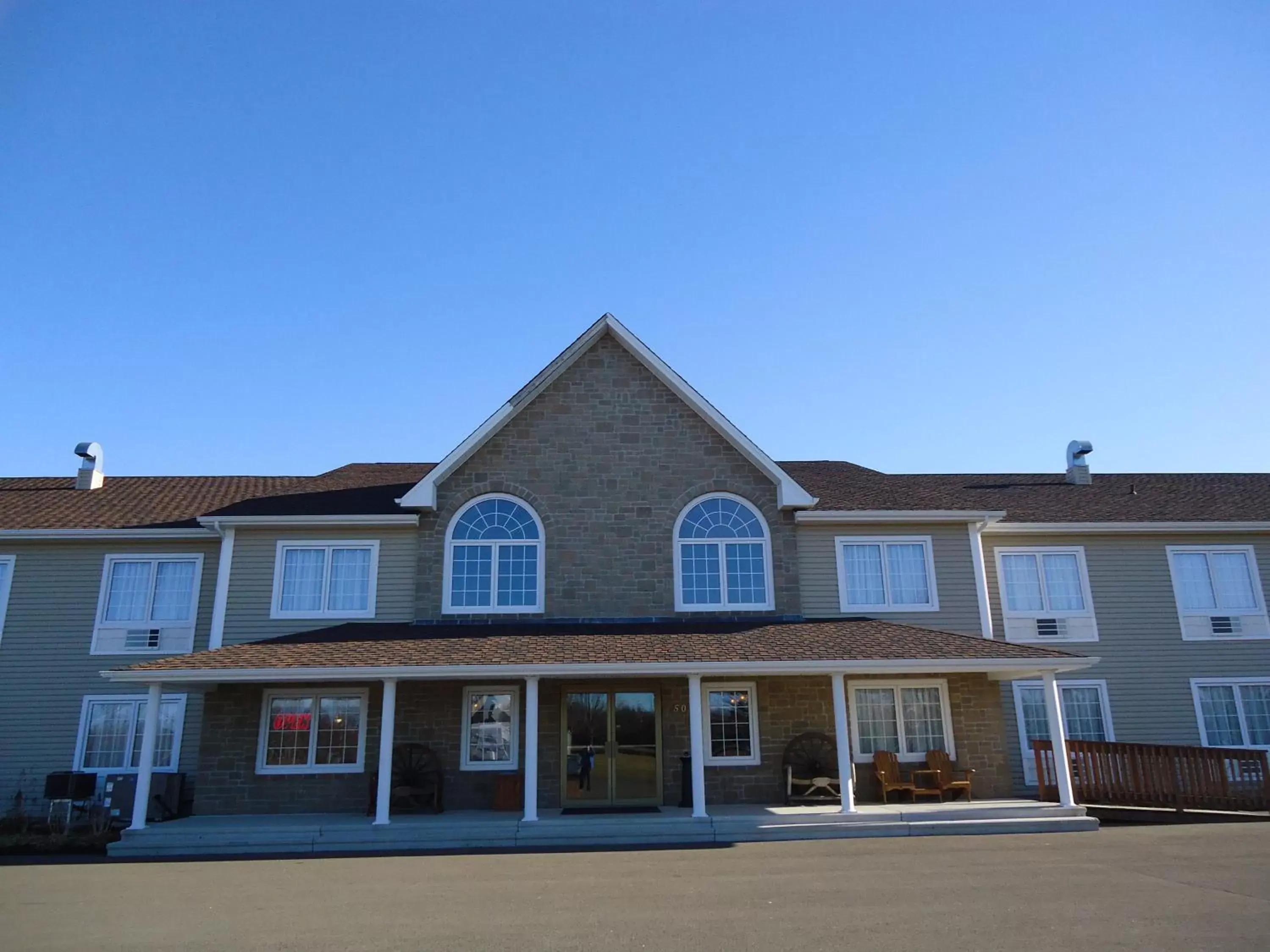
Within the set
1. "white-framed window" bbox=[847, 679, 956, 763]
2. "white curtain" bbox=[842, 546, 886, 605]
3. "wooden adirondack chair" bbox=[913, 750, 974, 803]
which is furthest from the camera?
"white curtain" bbox=[842, 546, 886, 605]

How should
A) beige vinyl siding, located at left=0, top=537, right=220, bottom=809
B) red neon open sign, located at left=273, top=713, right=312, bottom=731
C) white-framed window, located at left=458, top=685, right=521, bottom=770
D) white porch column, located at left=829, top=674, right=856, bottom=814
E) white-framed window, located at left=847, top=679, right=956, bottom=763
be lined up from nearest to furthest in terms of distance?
A: white porch column, located at left=829, top=674, right=856, bottom=814 < white-framed window, located at left=458, top=685, right=521, bottom=770 < red neon open sign, located at left=273, top=713, right=312, bottom=731 < white-framed window, located at left=847, top=679, right=956, bottom=763 < beige vinyl siding, located at left=0, top=537, right=220, bottom=809

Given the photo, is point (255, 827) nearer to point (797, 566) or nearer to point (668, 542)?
point (668, 542)

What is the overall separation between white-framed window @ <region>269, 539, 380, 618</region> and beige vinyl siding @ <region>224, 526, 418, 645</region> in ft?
0.28

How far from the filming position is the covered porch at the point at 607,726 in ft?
46.7

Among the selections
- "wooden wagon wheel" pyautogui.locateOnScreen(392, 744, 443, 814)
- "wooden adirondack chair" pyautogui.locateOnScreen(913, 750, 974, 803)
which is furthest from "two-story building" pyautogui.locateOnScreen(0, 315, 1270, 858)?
"wooden adirondack chair" pyautogui.locateOnScreen(913, 750, 974, 803)

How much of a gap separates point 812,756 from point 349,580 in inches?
367

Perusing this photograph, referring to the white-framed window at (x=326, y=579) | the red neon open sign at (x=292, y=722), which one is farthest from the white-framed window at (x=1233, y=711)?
the red neon open sign at (x=292, y=722)

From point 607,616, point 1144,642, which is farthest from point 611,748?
point 1144,642

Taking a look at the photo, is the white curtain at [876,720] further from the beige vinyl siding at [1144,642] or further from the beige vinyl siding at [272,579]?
the beige vinyl siding at [272,579]

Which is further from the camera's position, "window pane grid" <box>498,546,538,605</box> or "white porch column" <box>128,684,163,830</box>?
"window pane grid" <box>498,546,538,605</box>

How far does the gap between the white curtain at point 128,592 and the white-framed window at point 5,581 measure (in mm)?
1904

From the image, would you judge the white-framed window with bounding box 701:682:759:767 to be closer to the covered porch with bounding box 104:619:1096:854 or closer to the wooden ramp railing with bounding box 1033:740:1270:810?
the covered porch with bounding box 104:619:1096:854

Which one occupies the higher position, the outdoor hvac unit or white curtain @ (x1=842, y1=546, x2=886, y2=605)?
white curtain @ (x1=842, y1=546, x2=886, y2=605)

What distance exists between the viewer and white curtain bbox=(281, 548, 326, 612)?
688 inches
